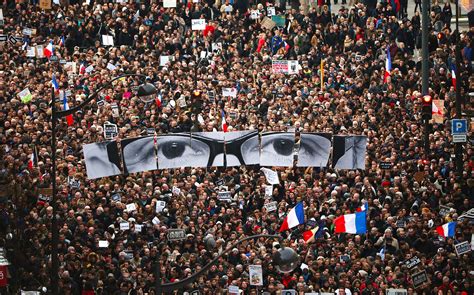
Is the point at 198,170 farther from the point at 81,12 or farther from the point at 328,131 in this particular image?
the point at 81,12

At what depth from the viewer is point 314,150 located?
112ft

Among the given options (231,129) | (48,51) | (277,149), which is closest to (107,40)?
(48,51)

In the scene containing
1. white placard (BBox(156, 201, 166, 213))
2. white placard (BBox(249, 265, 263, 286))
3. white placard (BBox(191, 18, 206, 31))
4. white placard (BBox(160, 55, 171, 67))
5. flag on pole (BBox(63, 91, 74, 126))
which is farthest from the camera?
white placard (BBox(191, 18, 206, 31))

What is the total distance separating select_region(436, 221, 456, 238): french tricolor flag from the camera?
3044cm

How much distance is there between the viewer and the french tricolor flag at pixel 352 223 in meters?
30.1

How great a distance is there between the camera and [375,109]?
37.9 metres

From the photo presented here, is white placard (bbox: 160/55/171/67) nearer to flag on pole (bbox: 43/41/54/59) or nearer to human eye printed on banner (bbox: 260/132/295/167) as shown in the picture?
flag on pole (bbox: 43/41/54/59)

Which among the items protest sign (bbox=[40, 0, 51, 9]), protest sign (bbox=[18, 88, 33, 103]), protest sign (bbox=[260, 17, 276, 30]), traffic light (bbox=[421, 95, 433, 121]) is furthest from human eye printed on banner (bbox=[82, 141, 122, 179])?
protest sign (bbox=[40, 0, 51, 9])

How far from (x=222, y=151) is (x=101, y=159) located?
321cm

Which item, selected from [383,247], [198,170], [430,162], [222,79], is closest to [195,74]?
[222,79]

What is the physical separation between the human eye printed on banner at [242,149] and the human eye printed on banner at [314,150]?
1192 millimetres

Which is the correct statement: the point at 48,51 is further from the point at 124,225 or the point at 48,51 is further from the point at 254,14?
the point at 124,225

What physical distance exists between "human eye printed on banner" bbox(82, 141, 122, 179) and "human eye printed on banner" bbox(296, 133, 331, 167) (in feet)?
15.4

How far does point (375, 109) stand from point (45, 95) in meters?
9.83
